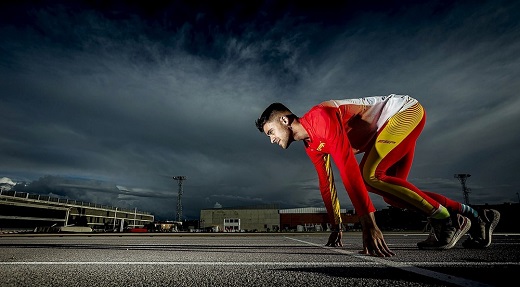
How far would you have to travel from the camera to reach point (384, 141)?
3033 millimetres

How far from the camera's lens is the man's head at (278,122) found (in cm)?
323

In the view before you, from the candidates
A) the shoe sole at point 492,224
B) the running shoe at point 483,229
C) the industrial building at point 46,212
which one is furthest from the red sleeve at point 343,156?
the industrial building at point 46,212

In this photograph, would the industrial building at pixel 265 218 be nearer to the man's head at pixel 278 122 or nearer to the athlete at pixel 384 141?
the athlete at pixel 384 141

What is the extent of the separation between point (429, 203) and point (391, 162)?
0.55 meters

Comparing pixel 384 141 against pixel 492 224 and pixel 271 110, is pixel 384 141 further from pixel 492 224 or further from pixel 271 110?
pixel 492 224

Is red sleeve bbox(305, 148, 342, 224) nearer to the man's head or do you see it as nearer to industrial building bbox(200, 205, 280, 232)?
the man's head

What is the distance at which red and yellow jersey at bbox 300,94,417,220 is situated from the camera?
249 cm

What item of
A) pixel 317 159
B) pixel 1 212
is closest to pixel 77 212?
pixel 1 212

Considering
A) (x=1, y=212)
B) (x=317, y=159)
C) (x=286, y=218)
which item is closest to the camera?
(x=317, y=159)

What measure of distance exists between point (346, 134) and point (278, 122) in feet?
2.62

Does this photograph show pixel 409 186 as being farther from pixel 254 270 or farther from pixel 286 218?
pixel 286 218

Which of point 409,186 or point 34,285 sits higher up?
point 409,186

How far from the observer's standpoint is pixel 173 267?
2.02 m

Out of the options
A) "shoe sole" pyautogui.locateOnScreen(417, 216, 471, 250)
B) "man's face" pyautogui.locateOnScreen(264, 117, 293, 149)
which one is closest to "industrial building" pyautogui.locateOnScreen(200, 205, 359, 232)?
"shoe sole" pyautogui.locateOnScreen(417, 216, 471, 250)
